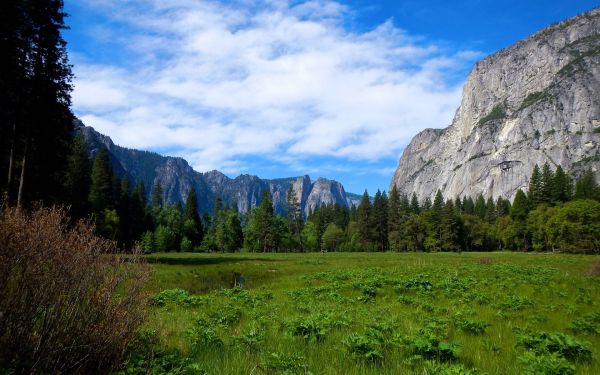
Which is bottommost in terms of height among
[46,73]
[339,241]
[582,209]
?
[339,241]

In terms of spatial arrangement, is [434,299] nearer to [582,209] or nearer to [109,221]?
[109,221]

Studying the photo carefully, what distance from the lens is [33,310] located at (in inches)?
160

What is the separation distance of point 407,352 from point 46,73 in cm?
3060

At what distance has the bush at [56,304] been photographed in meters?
3.95

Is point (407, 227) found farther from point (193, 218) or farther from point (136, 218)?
point (136, 218)

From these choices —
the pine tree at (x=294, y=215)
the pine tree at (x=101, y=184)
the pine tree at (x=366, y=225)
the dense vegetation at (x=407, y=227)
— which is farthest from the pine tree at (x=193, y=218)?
the pine tree at (x=366, y=225)

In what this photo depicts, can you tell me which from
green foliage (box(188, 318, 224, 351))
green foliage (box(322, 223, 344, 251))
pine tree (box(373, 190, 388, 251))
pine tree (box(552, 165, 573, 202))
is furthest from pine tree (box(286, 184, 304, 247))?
green foliage (box(188, 318, 224, 351))

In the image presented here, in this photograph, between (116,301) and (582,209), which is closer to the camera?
(116,301)

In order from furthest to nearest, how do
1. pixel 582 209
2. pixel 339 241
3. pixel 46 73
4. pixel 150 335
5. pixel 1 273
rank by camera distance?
pixel 339 241, pixel 582 209, pixel 46 73, pixel 150 335, pixel 1 273

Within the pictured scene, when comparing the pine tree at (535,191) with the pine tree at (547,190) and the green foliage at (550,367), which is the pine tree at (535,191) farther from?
the green foliage at (550,367)

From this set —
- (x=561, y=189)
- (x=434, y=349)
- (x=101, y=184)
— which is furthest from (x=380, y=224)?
(x=434, y=349)

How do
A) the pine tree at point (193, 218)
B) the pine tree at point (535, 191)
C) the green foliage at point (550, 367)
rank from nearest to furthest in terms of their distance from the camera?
the green foliage at point (550, 367)
the pine tree at point (535, 191)
the pine tree at point (193, 218)

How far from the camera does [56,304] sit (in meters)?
4.25

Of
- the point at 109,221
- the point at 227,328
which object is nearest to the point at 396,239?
the point at 109,221
